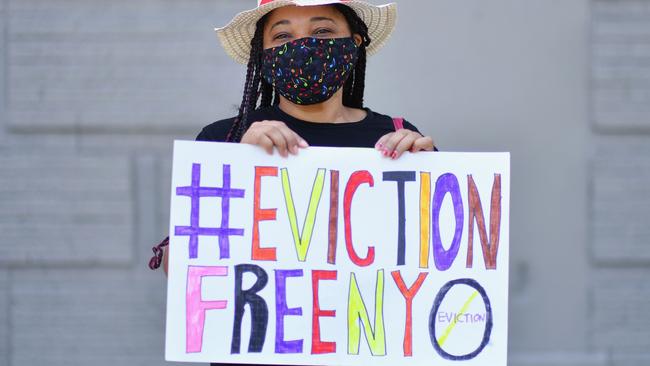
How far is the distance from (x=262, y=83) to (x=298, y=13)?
265 millimetres

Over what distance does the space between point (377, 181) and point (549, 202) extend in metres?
1.85

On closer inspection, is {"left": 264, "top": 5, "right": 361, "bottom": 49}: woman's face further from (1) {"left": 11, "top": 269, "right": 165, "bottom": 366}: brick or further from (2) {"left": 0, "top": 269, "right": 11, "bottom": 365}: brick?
(2) {"left": 0, "top": 269, "right": 11, "bottom": 365}: brick

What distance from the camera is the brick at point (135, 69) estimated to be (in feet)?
13.4

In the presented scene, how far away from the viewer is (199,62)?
410 cm

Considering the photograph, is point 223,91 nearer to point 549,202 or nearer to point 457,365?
point 549,202

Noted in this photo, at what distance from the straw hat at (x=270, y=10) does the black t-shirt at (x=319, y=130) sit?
0.24 metres

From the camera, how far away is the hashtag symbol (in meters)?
2.41

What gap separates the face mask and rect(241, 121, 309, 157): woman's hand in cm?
12

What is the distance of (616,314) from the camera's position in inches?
164

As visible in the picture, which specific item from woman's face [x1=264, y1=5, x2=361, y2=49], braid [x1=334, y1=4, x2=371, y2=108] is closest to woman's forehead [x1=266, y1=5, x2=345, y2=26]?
woman's face [x1=264, y1=5, x2=361, y2=49]

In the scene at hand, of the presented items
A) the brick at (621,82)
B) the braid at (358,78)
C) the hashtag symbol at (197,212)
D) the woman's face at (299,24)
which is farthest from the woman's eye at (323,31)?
the brick at (621,82)

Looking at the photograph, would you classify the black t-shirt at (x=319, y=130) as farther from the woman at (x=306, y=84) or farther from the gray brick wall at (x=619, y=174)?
the gray brick wall at (x=619, y=174)

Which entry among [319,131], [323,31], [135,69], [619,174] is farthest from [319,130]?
[619,174]

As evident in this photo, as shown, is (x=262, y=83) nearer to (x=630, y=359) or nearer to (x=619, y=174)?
(x=619, y=174)
